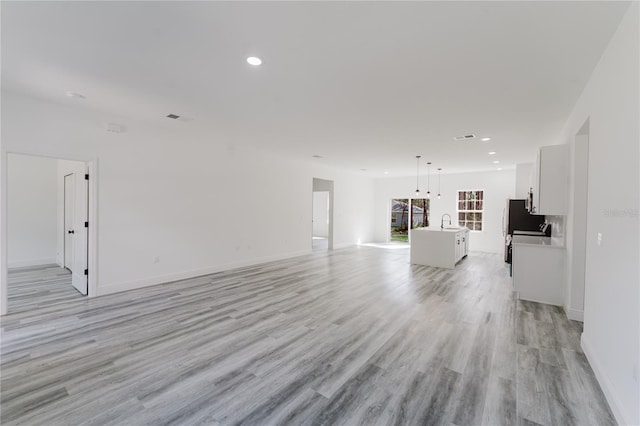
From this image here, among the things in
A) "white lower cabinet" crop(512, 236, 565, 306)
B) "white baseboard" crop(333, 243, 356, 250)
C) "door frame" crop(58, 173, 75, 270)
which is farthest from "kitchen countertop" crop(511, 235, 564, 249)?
"door frame" crop(58, 173, 75, 270)

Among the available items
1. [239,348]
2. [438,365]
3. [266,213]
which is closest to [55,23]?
[239,348]

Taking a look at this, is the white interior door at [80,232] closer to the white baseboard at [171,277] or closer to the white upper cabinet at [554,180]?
the white baseboard at [171,277]

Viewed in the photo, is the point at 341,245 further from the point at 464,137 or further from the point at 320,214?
the point at 464,137

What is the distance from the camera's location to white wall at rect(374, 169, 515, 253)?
945cm

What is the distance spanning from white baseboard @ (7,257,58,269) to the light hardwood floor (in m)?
3.64

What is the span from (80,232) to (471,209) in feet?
35.5

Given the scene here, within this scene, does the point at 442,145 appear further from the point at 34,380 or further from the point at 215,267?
the point at 34,380

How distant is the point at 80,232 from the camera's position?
15.3ft

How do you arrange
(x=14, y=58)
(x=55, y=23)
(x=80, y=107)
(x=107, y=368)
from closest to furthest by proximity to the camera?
(x=55, y=23) → (x=107, y=368) → (x=14, y=58) → (x=80, y=107)

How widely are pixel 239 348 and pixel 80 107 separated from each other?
409 cm

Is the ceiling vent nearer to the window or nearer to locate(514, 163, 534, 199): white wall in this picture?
locate(514, 163, 534, 199): white wall

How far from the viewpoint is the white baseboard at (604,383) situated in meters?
1.85

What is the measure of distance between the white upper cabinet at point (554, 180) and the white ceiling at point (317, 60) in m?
0.59

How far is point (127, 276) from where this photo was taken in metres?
4.75
